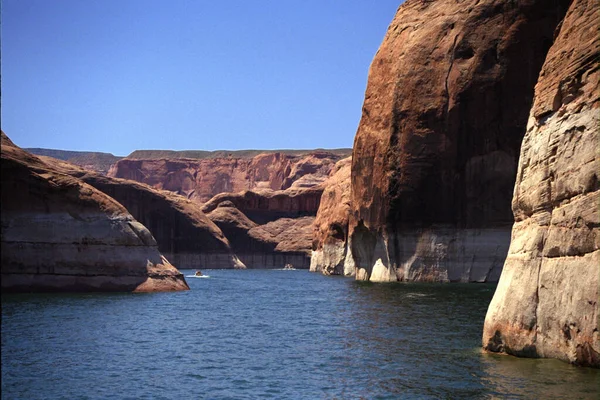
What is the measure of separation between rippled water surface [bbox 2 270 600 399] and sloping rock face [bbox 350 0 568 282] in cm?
1532

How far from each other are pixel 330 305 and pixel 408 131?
2187 centimetres

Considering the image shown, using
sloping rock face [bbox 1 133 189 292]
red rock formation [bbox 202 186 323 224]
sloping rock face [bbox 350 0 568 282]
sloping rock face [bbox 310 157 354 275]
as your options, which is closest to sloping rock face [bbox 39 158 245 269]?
red rock formation [bbox 202 186 323 224]

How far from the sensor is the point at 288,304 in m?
43.7

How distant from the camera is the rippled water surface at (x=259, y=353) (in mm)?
17453

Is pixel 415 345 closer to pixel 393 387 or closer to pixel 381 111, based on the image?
pixel 393 387

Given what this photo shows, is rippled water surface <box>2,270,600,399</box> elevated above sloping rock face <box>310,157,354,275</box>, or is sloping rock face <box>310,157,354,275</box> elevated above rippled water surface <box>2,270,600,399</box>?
sloping rock face <box>310,157,354,275</box>

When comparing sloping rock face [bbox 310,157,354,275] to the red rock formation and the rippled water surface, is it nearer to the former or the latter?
the red rock formation

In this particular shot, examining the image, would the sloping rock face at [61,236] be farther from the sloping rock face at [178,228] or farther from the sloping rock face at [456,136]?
the sloping rock face at [178,228]

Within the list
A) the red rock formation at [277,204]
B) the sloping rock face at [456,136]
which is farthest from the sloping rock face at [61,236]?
the red rock formation at [277,204]

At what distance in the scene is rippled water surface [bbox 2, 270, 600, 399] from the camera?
687 inches

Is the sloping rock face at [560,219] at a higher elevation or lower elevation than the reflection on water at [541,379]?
higher

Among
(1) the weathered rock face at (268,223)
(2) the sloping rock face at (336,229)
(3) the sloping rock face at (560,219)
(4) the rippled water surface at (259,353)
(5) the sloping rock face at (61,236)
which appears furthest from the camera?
(1) the weathered rock face at (268,223)

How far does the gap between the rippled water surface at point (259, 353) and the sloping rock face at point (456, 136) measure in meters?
15.3

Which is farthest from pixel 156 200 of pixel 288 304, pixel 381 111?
pixel 288 304
